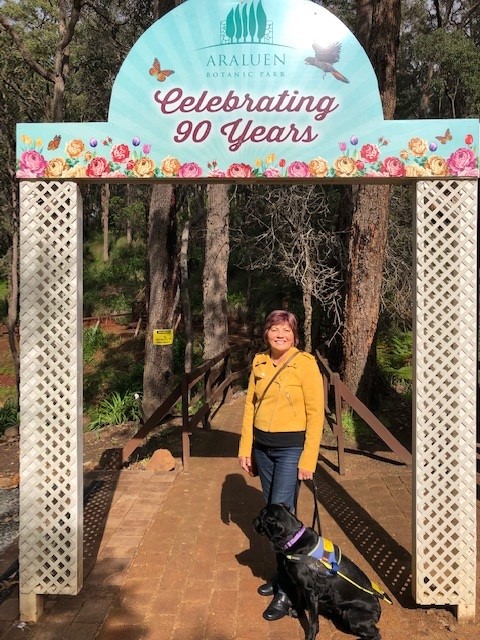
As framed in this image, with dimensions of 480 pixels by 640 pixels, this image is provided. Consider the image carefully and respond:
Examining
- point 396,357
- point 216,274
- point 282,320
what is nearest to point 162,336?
point 216,274

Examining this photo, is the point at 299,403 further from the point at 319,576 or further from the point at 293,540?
the point at 319,576

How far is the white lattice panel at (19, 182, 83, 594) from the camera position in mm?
3557

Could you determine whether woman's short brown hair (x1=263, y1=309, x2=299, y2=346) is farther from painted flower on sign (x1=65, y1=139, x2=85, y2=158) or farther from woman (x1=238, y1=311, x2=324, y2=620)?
painted flower on sign (x1=65, y1=139, x2=85, y2=158)

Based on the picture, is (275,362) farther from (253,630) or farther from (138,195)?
(138,195)

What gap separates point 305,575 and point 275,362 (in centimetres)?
118

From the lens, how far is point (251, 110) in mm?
3406

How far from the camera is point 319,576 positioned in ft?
10.3

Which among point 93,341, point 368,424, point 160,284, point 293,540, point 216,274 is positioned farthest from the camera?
point 93,341

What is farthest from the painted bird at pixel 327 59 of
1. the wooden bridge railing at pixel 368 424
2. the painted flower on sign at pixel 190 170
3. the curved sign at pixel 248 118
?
the wooden bridge railing at pixel 368 424

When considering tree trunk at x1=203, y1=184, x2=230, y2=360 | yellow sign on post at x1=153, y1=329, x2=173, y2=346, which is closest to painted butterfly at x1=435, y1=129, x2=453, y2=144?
yellow sign on post at x1=153, y1=329, x2=173, y2=346

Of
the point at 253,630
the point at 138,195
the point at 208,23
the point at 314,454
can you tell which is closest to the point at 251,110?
the point at 208,23

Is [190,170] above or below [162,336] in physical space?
above

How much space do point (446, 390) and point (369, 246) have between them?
16.6 feet

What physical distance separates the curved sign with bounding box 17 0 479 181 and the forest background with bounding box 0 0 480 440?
4.77 meters
